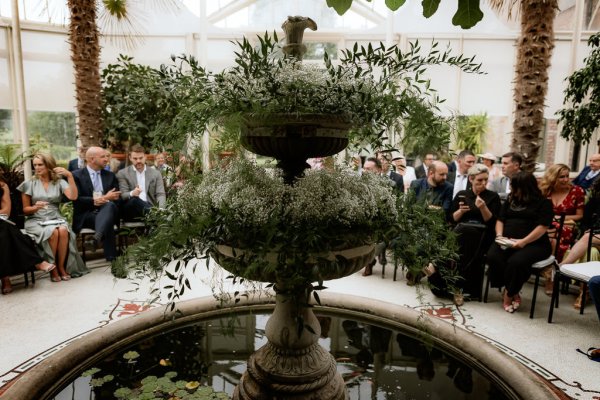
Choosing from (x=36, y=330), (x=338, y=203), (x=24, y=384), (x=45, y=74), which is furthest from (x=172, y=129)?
(x=45, y=74)

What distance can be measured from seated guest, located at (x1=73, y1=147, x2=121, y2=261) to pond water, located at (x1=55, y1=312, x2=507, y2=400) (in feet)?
7.88

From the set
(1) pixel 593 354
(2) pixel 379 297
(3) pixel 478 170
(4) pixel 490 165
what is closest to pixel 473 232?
(3) pixel 478 170

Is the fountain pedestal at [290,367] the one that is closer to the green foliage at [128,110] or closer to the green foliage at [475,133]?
the green foliage at [128,110]

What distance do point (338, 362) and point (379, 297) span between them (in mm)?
1402

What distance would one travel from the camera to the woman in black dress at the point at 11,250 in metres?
4.17

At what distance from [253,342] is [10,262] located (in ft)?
9.09

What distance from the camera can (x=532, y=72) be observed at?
17.7 feet

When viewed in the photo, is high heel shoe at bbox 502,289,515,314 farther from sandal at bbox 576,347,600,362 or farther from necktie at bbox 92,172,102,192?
necktie at bbox 92,172,102,192

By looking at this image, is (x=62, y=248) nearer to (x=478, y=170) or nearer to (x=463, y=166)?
(x=478, y=170)

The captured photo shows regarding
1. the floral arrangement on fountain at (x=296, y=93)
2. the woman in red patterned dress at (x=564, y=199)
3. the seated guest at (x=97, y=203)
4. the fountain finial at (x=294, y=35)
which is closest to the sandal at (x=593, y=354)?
the woman in red patterned dress at (x=564, y=199)

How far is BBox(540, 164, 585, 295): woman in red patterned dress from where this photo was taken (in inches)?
173

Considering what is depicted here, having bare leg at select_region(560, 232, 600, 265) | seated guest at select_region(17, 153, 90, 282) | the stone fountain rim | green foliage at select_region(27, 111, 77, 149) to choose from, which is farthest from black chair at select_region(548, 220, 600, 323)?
green foliage at select_region(27, 111, 77, 149)

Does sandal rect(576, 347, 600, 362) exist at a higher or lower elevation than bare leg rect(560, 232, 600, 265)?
lower

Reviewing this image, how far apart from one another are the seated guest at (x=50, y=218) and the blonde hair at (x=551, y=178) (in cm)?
519
